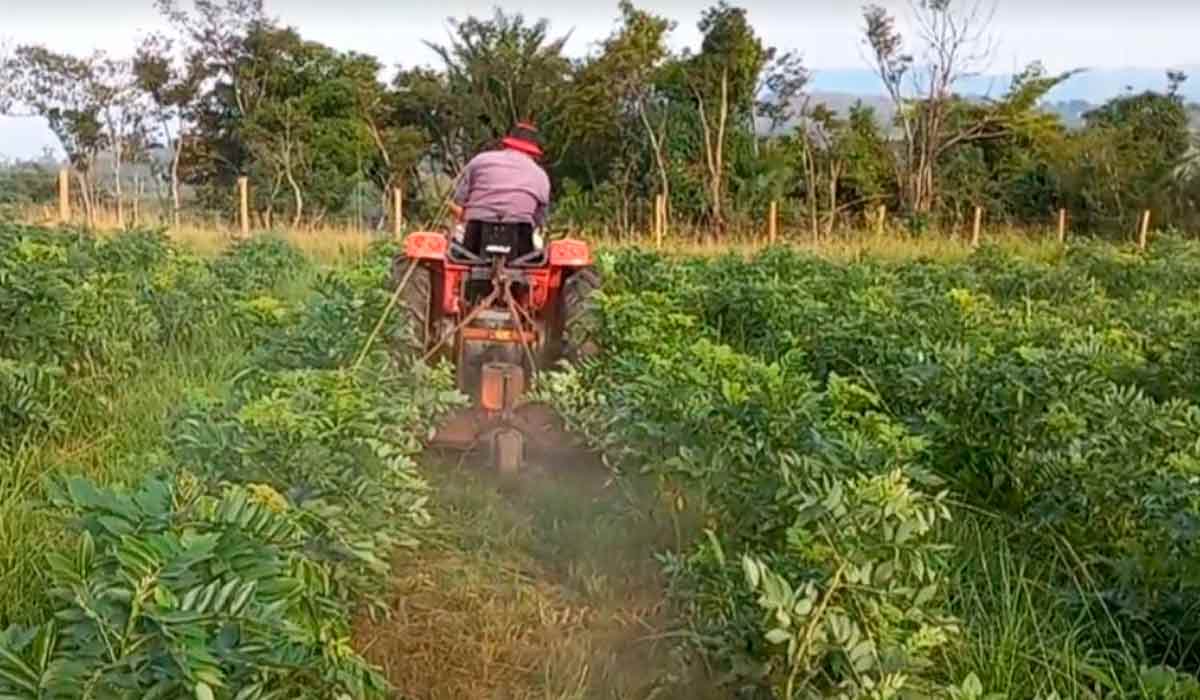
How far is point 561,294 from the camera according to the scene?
19.4ft

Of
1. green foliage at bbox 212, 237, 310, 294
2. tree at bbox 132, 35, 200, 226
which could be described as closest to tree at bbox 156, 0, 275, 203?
tree at bbox 132, 35, 200, 226

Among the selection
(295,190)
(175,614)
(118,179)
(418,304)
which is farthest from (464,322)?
(118,179)

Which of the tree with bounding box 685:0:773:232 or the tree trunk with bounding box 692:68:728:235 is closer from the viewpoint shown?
the tree trunk with bounding box 692:68:728:235

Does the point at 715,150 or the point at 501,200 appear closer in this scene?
the point at 501,200

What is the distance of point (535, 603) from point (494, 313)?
223cm

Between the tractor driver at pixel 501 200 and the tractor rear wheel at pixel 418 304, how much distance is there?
0.30m

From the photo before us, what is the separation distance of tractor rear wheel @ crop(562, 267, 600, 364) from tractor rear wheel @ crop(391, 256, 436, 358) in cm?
64

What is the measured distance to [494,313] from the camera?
5605 millimetres

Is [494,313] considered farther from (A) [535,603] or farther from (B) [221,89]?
(B) [221,89]

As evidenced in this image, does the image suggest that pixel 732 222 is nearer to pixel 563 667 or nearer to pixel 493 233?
pixel 493 233

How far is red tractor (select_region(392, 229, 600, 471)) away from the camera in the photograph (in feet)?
17.3

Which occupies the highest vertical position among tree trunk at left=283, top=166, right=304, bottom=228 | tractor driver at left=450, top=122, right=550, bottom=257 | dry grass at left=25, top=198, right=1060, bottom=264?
tree trunk at left=283, top=166, right=304, bottom=228

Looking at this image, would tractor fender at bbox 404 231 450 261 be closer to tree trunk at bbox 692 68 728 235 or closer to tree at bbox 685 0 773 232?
tree trunk at bbox 692 68 728 235

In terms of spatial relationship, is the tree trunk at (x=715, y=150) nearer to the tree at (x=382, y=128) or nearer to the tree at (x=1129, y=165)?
the tree at (x=382, y=128)
